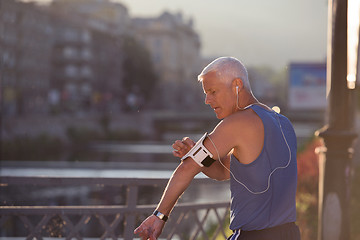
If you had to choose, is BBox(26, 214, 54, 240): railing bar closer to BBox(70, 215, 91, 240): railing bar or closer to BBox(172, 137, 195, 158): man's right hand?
BBox(70, 215, 91, 240): railing bar

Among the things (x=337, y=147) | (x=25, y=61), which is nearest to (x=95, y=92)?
(x=25, y=61)

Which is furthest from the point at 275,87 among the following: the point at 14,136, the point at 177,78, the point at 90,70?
the point at 14,136

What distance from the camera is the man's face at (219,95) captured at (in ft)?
8.68

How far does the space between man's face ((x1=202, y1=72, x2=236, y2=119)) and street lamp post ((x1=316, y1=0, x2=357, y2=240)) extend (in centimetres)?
262

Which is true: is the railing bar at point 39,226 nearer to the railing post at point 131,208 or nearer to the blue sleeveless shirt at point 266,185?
the railing post at point 131,208

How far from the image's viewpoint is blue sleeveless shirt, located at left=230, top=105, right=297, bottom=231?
2570 millimetres

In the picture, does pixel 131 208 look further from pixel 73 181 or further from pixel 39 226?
pixel 39 226

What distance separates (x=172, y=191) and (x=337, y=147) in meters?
2.87

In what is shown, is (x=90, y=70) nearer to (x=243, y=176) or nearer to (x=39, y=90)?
(x=39, y=90)

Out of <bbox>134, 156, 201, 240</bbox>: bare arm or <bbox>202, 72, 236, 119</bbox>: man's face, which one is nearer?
<bbox>134, 156, 201, 240</bbox>: bare arm

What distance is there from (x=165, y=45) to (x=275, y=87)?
90.0 m

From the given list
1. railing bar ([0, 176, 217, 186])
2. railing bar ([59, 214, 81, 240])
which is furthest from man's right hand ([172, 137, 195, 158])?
railing bar ([59, 214, 81, 240])

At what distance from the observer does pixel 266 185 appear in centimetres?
258

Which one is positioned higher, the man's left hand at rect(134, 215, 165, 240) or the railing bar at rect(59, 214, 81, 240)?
the man's left hand at rect(134, 215, 165, 240)
